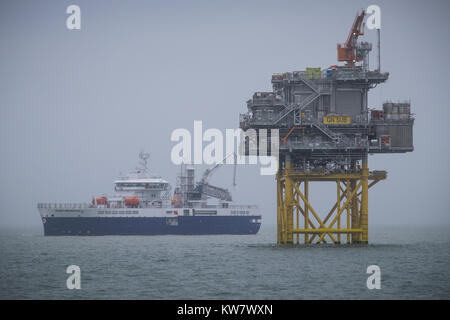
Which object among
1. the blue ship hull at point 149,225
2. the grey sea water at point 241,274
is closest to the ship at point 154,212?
the blue ship hull at point 149,225

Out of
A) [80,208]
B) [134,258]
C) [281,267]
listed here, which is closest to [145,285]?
[281,267]

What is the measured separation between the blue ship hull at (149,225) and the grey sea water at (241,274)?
42.4m

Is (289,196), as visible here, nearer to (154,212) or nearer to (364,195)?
(364,195)

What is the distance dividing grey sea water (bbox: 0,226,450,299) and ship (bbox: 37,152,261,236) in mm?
42577

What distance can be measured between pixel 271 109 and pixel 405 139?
9751mm

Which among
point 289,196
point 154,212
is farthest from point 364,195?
point 154,212

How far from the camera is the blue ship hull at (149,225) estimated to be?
98438 mm

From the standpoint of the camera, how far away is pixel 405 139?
50281 mm

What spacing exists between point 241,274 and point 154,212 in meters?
61.9

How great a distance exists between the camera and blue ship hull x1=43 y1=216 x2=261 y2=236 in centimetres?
9844

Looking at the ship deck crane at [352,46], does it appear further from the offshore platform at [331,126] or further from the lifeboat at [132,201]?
the lifeboat at [132,201]

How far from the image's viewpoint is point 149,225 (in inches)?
3962
